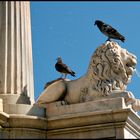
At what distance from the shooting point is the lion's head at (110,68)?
17422 mm

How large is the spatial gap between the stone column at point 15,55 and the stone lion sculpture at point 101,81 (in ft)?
2.47

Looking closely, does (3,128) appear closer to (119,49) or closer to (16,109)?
(16,109)

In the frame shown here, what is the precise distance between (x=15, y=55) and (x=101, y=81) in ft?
10.1

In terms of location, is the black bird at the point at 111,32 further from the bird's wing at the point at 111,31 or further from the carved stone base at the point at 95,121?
the carved stone base at the point at 95,121

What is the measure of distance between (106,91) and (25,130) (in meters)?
2.66

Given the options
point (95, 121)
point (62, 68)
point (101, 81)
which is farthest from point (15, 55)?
point (95, 121)

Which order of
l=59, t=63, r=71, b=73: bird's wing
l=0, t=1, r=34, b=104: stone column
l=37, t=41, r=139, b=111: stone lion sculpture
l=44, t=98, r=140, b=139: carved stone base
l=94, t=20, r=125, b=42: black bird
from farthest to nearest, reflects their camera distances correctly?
l=59, t=63, r=71, b=73: bird's wing
l=0, t=1, r=34, b=104: stone column
l=94, t=20, r=125, b=42: black bird
l=37, t=41, r=139, b=111: stone lion sculpture
l=44, t=98, r=140, b=139: carved stone base

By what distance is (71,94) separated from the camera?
1800 centimetres

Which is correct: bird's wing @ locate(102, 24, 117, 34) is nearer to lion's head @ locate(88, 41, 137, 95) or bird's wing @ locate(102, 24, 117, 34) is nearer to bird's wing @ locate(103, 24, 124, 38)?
bird's wing @ locate(103, 24, 124, 38)

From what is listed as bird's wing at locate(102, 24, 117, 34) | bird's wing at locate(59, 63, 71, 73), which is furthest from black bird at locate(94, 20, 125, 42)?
bird's wing at locate(59, 63, 71, 73)

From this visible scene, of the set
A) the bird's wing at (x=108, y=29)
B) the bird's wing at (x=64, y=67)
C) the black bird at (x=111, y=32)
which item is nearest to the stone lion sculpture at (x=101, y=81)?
the black bird at (x=111, y=32)

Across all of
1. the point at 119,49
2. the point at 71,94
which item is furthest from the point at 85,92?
the point at 119,49

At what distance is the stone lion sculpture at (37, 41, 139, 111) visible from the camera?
1736 centimetres

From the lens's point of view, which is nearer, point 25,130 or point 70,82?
point 25,130
